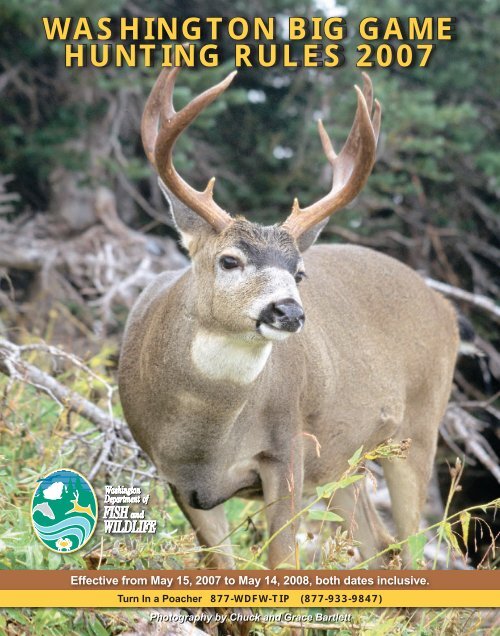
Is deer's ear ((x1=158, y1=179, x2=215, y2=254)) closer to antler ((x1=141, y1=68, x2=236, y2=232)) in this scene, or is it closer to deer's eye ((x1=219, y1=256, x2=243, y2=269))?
antler ((x1=141, y1=68, x2=236, y2=232))

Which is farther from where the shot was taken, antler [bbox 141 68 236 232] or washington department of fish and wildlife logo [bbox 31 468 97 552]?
antler [bbox 141 68 236 232]

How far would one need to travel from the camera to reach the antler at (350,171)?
445 centimetres

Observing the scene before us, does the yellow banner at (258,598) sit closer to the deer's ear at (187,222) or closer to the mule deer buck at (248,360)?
the mule deer buck at (248,360)

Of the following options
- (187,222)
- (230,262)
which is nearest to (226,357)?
(230,262)

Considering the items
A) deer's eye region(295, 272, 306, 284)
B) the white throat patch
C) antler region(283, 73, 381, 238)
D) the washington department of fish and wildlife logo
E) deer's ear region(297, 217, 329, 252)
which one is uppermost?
antler region(283, 73, 381, 238)

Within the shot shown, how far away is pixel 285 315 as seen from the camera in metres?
3.79

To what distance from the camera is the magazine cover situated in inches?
145

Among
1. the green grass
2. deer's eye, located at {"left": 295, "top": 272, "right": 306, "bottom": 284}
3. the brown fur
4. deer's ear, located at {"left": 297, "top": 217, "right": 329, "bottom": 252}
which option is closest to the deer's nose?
the brown fur

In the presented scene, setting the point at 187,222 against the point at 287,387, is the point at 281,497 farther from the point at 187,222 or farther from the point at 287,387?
the point at 187,222

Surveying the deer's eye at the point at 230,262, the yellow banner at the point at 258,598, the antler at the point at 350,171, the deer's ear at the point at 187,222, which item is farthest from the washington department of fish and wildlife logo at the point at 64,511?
the antler at the point at 350,171

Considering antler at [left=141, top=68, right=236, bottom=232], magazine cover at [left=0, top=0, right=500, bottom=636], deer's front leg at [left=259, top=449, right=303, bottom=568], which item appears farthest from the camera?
deer's front leg at [left=259, top=449, right=303, bottom=568]

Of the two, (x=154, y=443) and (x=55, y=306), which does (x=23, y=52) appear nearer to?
(x=55, y=306)

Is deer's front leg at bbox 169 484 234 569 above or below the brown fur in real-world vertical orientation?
below

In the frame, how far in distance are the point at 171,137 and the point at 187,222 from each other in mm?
419
